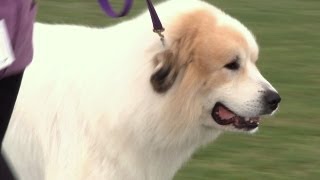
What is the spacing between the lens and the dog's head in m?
3.59

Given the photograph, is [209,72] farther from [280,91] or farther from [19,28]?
[280,91]

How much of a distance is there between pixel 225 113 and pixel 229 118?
0.03 metres

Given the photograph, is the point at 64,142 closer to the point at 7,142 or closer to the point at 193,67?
the point at 7,142

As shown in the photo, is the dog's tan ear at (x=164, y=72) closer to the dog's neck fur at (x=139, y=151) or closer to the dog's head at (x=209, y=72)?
the dog's head at (x=209, y=72)

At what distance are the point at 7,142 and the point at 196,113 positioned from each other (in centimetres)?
94

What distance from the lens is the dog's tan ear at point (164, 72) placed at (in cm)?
355

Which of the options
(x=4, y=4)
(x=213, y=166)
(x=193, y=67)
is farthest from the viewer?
(x=213, y=166)

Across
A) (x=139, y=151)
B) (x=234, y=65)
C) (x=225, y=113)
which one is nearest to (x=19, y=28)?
(x=139, y=151)

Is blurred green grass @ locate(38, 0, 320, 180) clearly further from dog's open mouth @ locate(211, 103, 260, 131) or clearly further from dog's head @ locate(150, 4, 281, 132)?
dog's head @ locate(150, 4, 281, 132)

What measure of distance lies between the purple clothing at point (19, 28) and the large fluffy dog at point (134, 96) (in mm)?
816

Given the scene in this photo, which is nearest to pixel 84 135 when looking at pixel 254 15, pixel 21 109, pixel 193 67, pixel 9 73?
pixel 21 109

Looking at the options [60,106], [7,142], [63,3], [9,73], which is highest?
[9,73]

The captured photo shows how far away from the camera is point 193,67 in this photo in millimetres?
3604

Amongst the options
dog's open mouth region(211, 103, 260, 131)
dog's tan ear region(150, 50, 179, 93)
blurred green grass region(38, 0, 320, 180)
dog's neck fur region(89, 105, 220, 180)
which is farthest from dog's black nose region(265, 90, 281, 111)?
blurred green grass region(38, 0, 320, 180)
